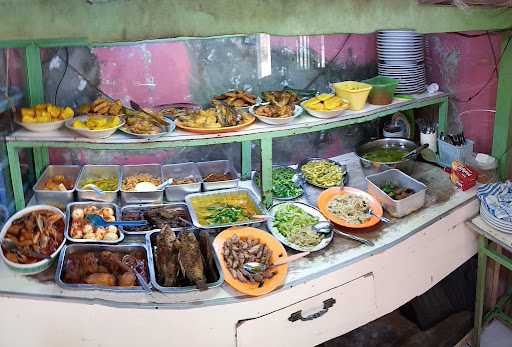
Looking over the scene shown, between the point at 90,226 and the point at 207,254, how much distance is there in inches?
26.9

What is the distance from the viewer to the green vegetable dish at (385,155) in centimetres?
353

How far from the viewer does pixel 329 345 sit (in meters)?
3.78

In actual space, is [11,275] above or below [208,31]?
below

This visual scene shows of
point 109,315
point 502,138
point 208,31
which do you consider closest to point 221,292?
point 109,315

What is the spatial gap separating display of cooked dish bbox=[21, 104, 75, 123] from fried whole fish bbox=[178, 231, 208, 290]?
954 mm

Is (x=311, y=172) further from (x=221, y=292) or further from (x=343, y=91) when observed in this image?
(x=221, y=292)

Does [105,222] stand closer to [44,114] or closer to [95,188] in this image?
[95,188]

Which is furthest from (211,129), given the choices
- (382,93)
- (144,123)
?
(382,93)

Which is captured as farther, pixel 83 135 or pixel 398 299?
pixel 398 299

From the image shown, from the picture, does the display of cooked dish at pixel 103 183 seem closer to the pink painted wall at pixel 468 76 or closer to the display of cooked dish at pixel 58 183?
the display of cooked dish at pixel 58 183

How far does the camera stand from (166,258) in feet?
8.74

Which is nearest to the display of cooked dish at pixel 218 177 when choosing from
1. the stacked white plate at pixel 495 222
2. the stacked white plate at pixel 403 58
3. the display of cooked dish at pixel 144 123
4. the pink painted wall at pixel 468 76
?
the display of cooked dish at pixel 144 123

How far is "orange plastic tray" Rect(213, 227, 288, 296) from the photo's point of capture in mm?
2539

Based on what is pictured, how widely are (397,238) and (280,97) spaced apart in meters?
1.14
